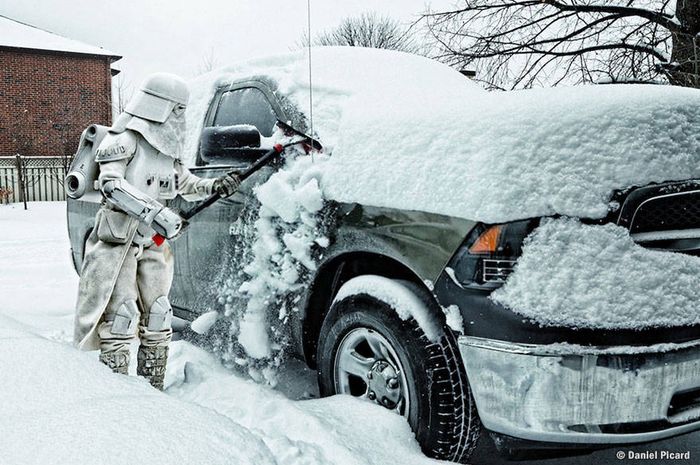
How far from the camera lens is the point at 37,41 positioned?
Answer: 26219 millimetres

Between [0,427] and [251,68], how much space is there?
8.21 ft

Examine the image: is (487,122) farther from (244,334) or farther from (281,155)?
(244,334)

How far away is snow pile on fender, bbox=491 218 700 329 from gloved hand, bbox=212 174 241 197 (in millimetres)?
1529

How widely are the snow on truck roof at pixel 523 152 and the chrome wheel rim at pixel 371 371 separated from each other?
1.85 feet

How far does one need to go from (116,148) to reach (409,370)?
65.2 inches

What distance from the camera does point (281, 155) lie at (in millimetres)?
2959

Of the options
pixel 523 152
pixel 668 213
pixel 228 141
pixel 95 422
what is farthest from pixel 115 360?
pixel 668 213

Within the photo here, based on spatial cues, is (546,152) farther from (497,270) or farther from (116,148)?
(116,148)

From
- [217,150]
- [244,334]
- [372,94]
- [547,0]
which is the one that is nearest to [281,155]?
[217,150]

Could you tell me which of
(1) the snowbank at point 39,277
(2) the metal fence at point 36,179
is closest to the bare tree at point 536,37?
(1) the snowbank at point 39,277

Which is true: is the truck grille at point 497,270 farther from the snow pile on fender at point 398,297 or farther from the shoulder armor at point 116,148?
the shoulder armor at point 116,148

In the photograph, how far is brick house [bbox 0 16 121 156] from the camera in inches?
991

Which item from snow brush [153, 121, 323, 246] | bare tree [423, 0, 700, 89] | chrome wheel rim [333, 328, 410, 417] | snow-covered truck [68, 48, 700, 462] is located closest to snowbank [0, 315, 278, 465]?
chrome wheel rim [333, 328, 410, 417]

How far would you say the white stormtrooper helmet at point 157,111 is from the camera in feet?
9.18
